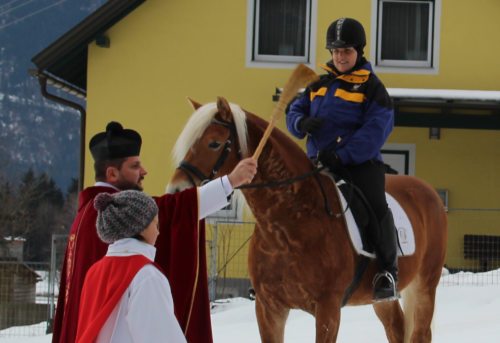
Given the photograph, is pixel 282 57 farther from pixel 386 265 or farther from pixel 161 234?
pixel 161 234

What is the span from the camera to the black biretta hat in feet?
13.5

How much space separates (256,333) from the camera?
33.1ft

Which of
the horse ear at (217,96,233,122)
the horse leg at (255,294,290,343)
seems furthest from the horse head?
the horse leg at (255,294,290,343)

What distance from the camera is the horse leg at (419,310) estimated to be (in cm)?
736

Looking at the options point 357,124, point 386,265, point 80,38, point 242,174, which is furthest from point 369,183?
point 80,38

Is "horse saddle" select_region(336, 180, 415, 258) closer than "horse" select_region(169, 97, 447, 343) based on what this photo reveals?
No

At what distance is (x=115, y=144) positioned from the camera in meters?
4.11

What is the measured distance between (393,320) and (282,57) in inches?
388

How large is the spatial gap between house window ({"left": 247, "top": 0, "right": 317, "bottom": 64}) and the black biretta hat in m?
12.6

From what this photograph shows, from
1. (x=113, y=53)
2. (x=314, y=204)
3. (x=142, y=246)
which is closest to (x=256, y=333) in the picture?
(x=314, y=204)

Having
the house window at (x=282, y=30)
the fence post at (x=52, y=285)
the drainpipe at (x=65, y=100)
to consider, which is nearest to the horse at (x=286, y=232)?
the fence post at (x=52, y=285)

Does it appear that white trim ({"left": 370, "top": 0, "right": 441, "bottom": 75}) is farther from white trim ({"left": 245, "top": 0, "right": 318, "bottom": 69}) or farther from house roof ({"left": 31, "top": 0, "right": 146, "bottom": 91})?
house roof ({"left": 31, "top": 0, "right": 146, "bottom": 91})

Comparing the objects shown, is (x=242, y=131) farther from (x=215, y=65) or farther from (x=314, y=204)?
(x=215, y=65)

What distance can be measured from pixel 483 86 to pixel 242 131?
11.9m
